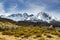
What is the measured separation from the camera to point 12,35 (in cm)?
2816

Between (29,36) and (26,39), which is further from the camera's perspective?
(29,36)

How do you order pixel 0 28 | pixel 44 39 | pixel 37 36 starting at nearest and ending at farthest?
1. pixel 44 39
2. pixel 37 36
3. pixel 0 28

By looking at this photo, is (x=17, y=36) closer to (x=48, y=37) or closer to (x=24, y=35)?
(x=24, y=35)

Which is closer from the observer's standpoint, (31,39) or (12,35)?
(31,39)

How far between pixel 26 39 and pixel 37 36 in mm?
2360

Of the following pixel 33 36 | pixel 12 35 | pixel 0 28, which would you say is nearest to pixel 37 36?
pixel 33 36

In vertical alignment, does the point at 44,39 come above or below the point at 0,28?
below

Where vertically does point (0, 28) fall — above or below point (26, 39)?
above

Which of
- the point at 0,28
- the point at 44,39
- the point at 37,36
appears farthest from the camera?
the point at 0,28

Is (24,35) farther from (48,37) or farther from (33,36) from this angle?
(48,37)


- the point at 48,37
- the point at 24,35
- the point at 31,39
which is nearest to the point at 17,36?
the point at 24,35

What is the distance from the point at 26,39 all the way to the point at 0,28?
12474 millimetres

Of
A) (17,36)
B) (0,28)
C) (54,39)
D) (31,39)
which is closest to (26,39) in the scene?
(31,39)

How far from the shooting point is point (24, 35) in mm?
27344
